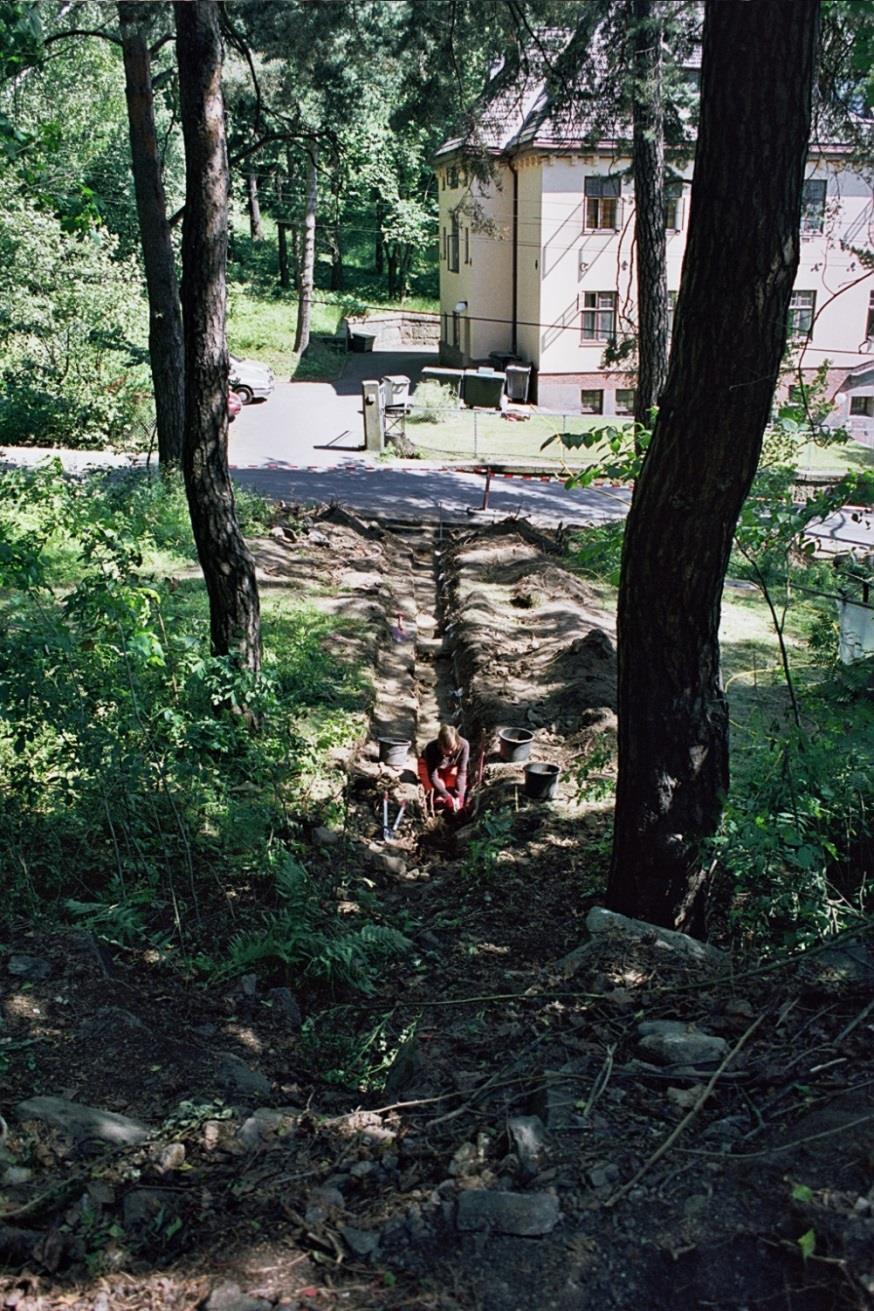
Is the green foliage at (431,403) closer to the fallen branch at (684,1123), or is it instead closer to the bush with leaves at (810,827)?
the bush with leaves at (810,827)

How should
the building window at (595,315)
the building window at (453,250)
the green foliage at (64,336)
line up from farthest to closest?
the building window at (453,250) < the building window at (595,315) < the green foliage at (64,336)

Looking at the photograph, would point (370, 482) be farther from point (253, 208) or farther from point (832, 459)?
point (253, 208)

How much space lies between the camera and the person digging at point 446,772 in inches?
343

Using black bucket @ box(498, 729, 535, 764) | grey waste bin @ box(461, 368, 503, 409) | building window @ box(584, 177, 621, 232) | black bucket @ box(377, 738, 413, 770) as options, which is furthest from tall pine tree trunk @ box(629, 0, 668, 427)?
building window @ box(584, 177, 621, 232)

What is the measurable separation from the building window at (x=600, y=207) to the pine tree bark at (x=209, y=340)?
28086 mm

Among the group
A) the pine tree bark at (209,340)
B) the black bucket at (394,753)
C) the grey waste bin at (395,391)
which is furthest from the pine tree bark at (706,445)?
the grey waste bin at (395,391)

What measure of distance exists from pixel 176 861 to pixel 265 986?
1.19 m

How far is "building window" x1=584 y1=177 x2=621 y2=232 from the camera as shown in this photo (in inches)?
1330

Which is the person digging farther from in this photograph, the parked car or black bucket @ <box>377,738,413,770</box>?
the parked car

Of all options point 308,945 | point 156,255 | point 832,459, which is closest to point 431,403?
point 832,459

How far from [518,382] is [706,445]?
103 feet

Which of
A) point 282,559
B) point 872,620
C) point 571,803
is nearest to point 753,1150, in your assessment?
point 571,803

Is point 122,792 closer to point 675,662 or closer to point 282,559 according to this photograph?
point 675,662

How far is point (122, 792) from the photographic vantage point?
5.77 metres
